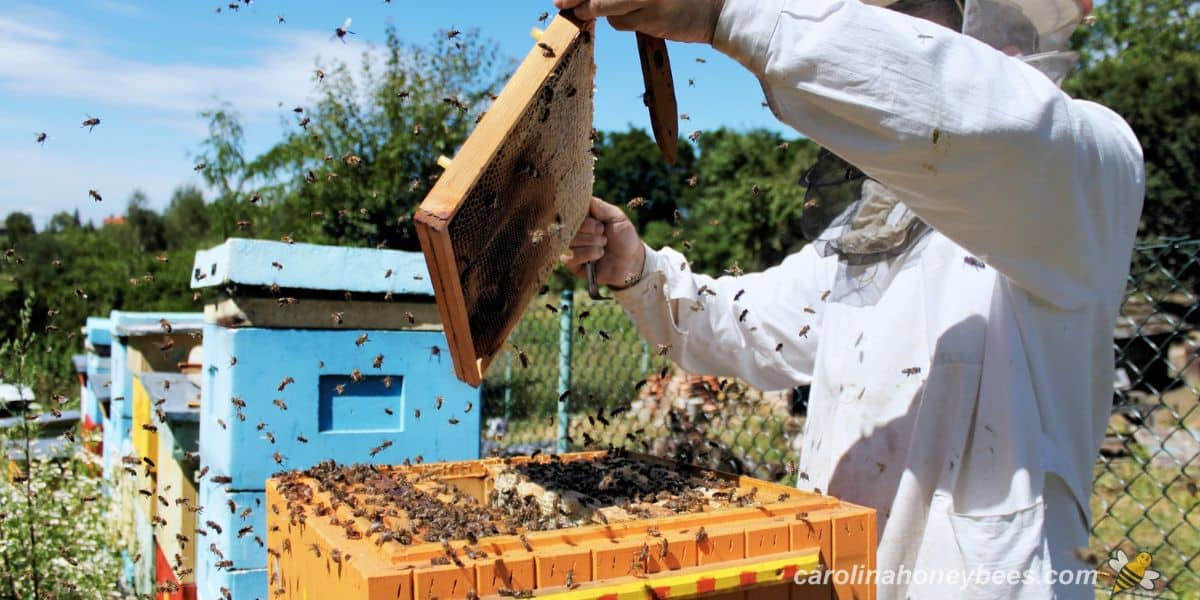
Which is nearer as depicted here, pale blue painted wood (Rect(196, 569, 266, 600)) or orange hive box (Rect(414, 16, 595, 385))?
orange hive box (Rect(414, 16, 595, 385))

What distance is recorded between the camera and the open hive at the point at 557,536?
4.42ft

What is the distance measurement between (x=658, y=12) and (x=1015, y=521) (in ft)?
4.32

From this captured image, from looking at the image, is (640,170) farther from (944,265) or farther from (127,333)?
(944,265)

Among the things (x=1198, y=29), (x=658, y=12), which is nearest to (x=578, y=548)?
(x=658, y=12)

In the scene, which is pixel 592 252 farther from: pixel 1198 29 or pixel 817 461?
pixel 1198 29

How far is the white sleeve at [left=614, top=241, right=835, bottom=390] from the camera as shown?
2.75 metres

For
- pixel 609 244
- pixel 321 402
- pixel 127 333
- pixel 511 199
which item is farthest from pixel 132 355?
pixel 511 199

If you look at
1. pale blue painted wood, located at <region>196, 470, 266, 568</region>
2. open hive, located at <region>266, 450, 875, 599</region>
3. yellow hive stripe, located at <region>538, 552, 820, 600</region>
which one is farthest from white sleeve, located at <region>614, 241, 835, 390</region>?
pale blue painted wood, located at <region>196, 470, 266, 568</region>

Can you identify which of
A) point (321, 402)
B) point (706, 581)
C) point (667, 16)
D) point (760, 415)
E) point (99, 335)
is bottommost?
point (760, 415)

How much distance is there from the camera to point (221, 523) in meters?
2.76

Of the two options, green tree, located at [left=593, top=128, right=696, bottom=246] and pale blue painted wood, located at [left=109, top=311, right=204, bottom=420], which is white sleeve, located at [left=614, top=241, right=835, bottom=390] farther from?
green tree, located at [left=593, top=128, right=696, bottom=246]

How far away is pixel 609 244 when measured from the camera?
2.62 m

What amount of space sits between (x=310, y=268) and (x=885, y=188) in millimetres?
1879

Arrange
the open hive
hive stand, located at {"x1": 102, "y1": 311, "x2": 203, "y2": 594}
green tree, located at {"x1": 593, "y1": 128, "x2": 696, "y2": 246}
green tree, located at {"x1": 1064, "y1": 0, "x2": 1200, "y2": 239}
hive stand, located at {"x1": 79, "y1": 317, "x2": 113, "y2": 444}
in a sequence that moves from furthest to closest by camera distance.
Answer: green tree, located at {"x1": 593, "y1": 128, "x2": 696, "y2": 246} → green tree, located at {"x1": 1064, "y1": 0, "x2": 1200, "y2": 239} → hive stand, located at {"x1": 79, "y1": 317, "x2": 113, "y2": 444} → hive stand, located at {"x1": 102, "y1": 311, "x2": 203, "y2": 594} → the open hive
